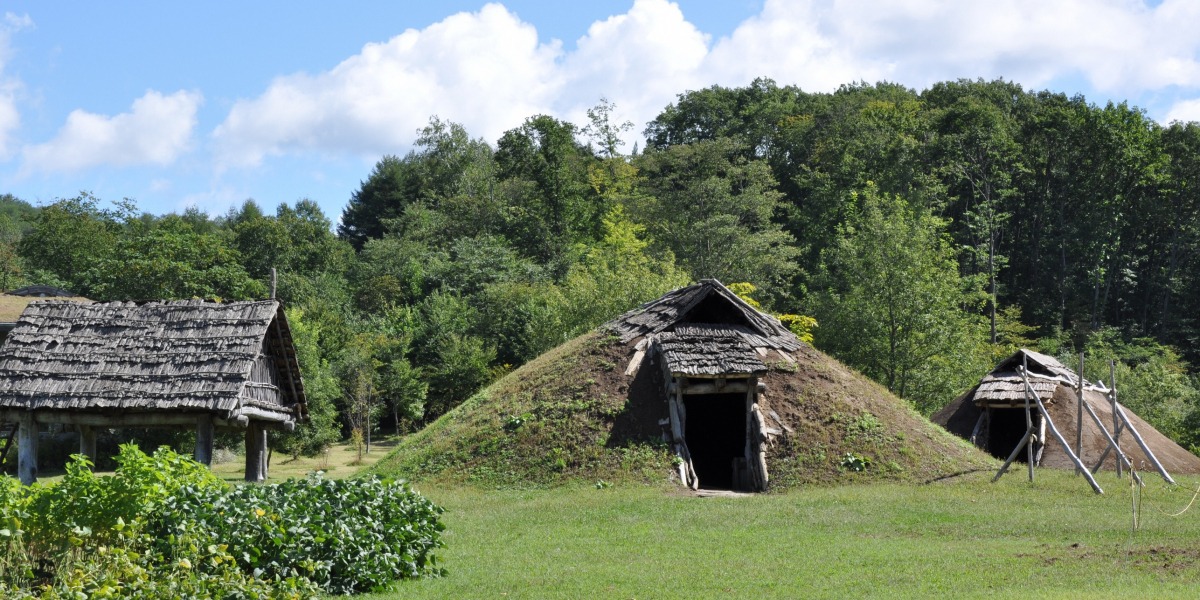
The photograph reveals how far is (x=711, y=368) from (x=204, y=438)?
32.9 feet

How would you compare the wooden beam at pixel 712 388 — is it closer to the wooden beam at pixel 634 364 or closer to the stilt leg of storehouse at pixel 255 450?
the wooden beam at pixel 634 364

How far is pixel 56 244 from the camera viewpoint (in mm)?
58906

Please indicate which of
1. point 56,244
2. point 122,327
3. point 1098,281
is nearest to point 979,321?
point 1098,281

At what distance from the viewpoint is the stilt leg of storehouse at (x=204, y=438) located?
2070 cm

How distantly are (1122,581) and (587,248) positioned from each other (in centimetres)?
4960

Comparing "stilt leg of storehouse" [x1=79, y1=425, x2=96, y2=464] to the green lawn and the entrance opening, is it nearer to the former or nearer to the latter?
the green lawn

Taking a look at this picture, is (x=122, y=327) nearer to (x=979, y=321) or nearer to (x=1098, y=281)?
(x=979, y=321)

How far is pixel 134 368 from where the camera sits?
2111 centimetres

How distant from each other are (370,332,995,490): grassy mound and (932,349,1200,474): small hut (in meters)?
5.03

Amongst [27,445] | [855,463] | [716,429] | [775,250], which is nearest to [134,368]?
[27,445]

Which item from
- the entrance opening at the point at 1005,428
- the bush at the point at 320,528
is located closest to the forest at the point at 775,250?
the entrance opening at the point at 1005,428

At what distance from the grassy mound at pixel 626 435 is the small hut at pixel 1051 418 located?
16.5 ft

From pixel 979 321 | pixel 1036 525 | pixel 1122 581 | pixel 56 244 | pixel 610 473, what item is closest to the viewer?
pixel 1122 581

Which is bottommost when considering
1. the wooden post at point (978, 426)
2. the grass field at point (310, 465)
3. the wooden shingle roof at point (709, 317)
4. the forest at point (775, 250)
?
the grass field at point (310, 465)
